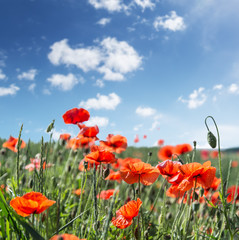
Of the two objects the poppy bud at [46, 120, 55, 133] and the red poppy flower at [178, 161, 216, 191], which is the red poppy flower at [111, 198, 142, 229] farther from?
the poppy bud at [46, 120, 55, 133]

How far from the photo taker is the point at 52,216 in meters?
1.96

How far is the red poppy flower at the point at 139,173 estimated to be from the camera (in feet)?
4.59

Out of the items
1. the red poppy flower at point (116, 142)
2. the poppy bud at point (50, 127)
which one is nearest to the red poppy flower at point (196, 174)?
the poppy bud at point (50, 127)

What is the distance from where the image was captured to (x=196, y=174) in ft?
4.42

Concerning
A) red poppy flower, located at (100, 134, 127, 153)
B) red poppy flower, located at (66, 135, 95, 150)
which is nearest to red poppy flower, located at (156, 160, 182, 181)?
red poppy flower, located at (66, 135, 95, 150)

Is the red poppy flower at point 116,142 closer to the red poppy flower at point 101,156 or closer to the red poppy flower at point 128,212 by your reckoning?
the red poppy flower at point 101,156

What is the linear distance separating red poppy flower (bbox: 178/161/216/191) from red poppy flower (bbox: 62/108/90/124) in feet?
3.10

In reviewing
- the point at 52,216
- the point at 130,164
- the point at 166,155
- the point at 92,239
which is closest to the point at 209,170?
the point at 130,164

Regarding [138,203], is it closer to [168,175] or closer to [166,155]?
[168,175]

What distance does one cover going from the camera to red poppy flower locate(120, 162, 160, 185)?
4.59ft

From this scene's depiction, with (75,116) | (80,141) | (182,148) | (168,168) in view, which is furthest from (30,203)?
(182,148)

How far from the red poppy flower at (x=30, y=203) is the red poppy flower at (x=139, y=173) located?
44 centimetres

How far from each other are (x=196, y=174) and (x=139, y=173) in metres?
0.27

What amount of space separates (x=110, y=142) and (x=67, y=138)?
0.90 m
